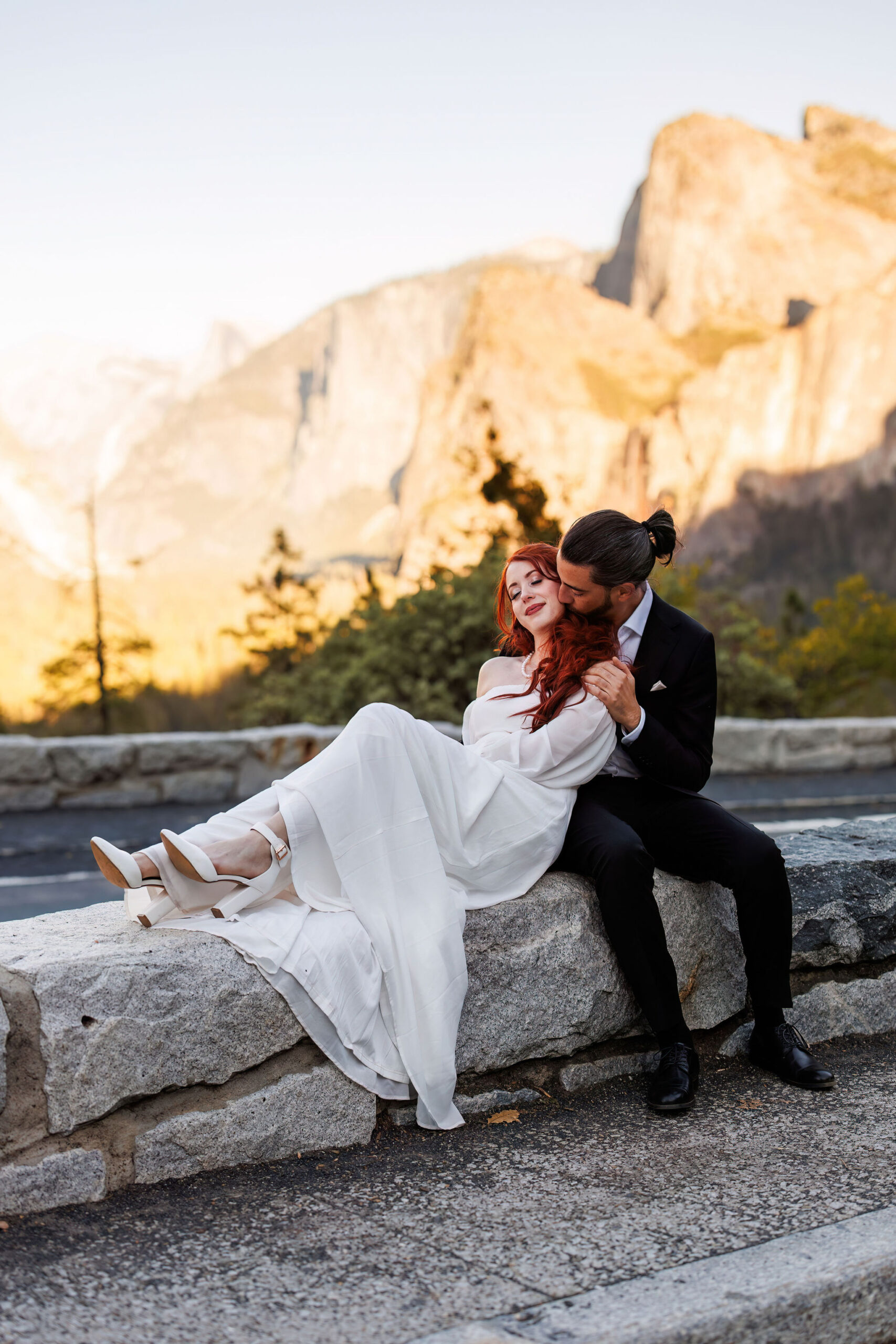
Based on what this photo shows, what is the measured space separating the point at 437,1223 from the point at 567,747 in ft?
4.15

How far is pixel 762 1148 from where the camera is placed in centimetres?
256

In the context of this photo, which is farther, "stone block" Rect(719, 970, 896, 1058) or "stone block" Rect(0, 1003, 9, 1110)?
"stone block" Rect(719, 970, 896, 1058)

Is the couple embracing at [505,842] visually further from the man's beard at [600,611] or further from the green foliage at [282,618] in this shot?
the green foliage at [282,618]

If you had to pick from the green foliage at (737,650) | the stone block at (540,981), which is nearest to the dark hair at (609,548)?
the stone block at (540,981)

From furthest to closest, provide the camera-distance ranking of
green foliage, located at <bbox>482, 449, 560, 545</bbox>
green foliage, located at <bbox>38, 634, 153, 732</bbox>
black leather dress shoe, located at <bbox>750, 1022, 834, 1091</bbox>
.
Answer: green foliage, located at <bbox>38, 634, 153, 732</bbox> < green foliage, located at <bbox>482, 449, 560, 545</bbox> < black leather dress shoe, located at <bbox>750, 1022, 834, 1091</bbox>

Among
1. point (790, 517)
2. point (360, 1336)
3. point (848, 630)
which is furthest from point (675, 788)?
point (790, 517)

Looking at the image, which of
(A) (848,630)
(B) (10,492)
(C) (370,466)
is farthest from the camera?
(C) (370,466)

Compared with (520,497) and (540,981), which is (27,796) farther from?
(520,497)

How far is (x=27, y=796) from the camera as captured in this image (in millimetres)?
8109

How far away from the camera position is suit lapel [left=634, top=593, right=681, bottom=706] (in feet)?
10.8

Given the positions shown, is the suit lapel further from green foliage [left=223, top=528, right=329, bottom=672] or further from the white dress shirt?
green foliage [left=223, top=528, right=329, bottom=672]

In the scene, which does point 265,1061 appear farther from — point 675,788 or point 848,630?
point 848,630

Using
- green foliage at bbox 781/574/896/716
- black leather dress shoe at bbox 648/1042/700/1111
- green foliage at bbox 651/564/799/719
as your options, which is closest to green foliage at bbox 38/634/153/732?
green foliage at bbox 651/564/799/719

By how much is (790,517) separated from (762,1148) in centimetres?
5372
